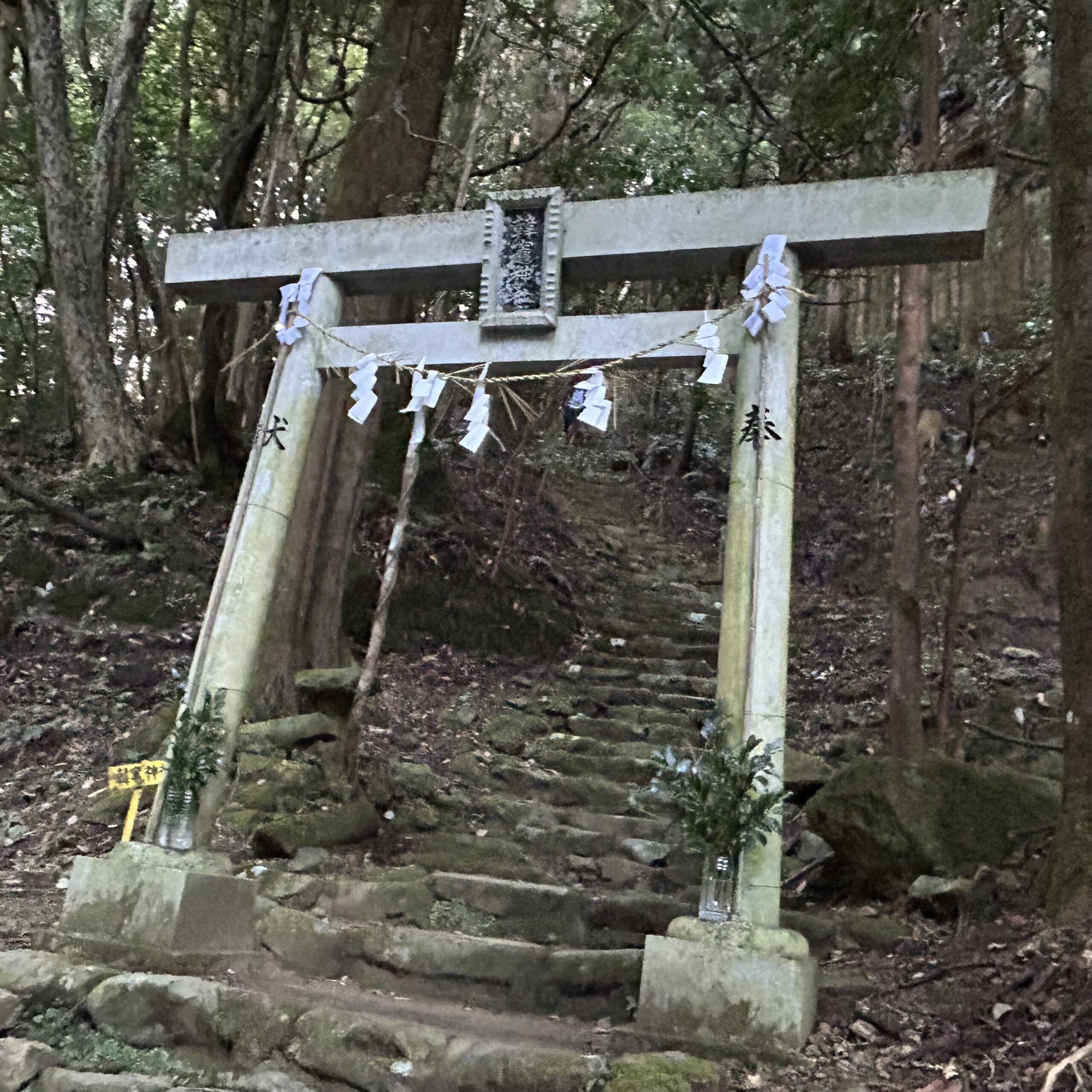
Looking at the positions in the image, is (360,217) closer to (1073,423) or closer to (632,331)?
(632,331)

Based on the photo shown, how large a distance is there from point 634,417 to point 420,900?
13.6m

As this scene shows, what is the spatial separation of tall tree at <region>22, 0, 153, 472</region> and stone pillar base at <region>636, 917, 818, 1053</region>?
8.06 m

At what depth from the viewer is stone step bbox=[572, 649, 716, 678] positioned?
9016mm

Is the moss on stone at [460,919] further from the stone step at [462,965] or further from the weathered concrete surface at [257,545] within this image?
the weathered concrete surface at [257,545]

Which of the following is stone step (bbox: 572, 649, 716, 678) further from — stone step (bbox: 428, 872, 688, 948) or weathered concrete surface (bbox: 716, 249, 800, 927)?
weathered concrete surface (bbox: 716, 249, 800, 927)

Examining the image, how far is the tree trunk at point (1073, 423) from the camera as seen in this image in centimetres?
396

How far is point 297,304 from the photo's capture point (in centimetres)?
512

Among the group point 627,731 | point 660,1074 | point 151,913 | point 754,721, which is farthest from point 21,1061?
point 627,731

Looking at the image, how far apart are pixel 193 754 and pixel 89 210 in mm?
7702

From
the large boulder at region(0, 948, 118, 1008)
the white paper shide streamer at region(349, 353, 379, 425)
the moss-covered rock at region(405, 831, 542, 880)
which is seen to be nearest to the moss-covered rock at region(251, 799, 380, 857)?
the moss-covered rock at region(405, 831, 542, 880)

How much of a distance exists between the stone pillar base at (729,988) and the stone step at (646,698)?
4395 millimetres

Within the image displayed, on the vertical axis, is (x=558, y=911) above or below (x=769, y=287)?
below

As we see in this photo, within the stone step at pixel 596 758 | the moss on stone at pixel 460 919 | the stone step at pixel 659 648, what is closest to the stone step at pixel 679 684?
the stone step at pixel 659 648

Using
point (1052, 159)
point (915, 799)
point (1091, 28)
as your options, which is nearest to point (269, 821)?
point (915, 799)
